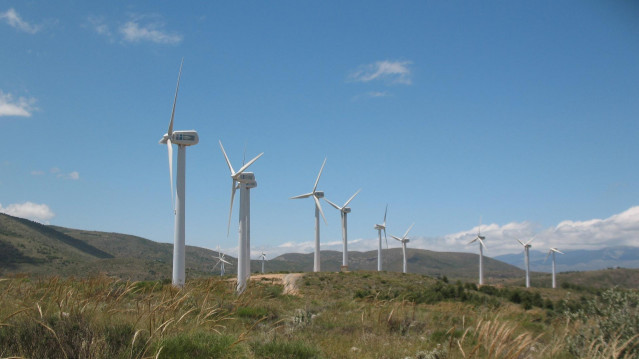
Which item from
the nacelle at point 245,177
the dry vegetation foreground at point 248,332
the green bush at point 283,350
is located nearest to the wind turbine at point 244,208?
the nacelle at point 245,177

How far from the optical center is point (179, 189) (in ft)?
125

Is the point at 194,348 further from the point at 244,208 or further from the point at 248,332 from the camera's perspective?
the point at 244,208

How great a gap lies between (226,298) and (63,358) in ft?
28.0

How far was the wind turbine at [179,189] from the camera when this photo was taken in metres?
36.6

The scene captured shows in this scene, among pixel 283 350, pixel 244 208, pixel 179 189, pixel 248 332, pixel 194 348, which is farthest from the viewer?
pixel 244 208

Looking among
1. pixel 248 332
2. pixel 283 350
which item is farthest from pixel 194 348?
pixel 283 350

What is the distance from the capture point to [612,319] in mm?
11633

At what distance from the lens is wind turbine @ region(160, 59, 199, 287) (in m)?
36.6

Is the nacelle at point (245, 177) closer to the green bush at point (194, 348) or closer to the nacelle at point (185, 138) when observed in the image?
the nacelle at point (185, 138)

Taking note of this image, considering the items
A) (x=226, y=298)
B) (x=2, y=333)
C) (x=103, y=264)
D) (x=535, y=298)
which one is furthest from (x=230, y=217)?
(x=103, y=264)

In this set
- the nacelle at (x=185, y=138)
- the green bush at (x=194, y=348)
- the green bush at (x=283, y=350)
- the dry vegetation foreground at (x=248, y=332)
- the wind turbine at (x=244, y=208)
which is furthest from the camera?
the wind turbine at (x=244, y=208)

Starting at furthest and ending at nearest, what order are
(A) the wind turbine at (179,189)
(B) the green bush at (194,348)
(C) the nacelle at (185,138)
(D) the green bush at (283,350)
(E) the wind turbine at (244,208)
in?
(E) the wind turbine at (244,208), (C) the nacelle at (185,138), (A) the wind turbine at (179,189), (D) the green bush at (283,350), (B) the green bush at (194,348)

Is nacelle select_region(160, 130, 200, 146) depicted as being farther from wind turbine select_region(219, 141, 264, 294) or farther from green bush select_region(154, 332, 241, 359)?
green bush select_region(154, 332, 241, 359)

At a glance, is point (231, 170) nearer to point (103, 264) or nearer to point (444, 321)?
point (444, 321)
